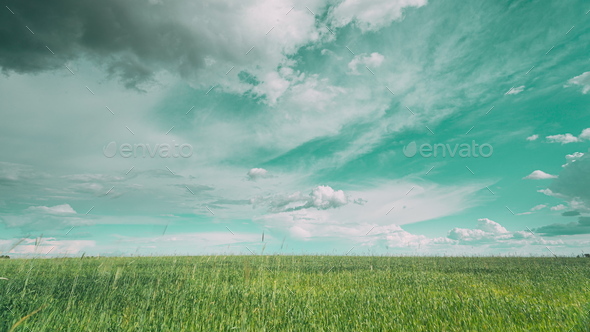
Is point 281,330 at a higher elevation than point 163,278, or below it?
below

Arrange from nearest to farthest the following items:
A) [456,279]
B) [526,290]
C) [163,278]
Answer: [526,290] → [163,278] → [456,279]

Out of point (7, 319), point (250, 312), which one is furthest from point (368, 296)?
point (7, 319)

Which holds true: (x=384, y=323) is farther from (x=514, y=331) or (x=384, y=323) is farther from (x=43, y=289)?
(x=43, y=289)

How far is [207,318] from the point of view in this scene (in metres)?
6.85

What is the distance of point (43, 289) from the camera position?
31.5ft

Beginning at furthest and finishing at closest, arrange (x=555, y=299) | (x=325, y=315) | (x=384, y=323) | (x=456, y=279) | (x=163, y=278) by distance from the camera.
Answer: (x=456, y=279), (x=163, y=278), (x=555, y=299), (x=325, y=315), (x=384, y=323)

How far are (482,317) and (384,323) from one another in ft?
7.04

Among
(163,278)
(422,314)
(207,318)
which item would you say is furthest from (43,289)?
(422,314)

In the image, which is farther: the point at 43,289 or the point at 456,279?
the point at 456,279

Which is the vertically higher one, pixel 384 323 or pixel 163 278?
pixel 163 278

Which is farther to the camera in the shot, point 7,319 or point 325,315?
point 325,315

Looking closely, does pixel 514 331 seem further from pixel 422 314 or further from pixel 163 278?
pixel 163 278

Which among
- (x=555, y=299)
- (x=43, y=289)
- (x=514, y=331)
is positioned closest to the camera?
(x=514, y=331)

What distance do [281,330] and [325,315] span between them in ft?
4.27
